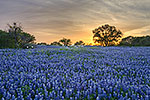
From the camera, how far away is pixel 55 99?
10.3 feet

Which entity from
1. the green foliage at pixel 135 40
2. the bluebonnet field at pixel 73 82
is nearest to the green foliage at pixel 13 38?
the bluebonnet field at pixel 73 82

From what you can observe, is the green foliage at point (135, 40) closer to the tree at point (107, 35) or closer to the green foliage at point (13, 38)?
the tree at point (107, 35)

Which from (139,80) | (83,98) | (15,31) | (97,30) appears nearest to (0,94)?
(83,98)

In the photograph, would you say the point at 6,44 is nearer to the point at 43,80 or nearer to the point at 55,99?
the point at 43,80

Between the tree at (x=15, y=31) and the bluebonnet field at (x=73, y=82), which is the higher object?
the tree at (x=15, y=31)

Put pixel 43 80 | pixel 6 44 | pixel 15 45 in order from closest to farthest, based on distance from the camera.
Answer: pixel 43 80 → pixel 6 44 → pixel 15 45

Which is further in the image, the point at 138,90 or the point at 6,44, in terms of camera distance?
the point at 6,44

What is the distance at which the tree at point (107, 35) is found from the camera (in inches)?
2261

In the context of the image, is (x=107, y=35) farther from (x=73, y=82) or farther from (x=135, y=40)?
(x=73, y=82)

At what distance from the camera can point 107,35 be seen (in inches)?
2267

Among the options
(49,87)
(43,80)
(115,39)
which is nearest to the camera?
(49,87)

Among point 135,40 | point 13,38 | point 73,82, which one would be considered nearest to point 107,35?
point 135,40

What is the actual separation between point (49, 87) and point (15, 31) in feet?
62.7

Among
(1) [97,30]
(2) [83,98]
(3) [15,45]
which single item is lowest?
(2) [83,98]
